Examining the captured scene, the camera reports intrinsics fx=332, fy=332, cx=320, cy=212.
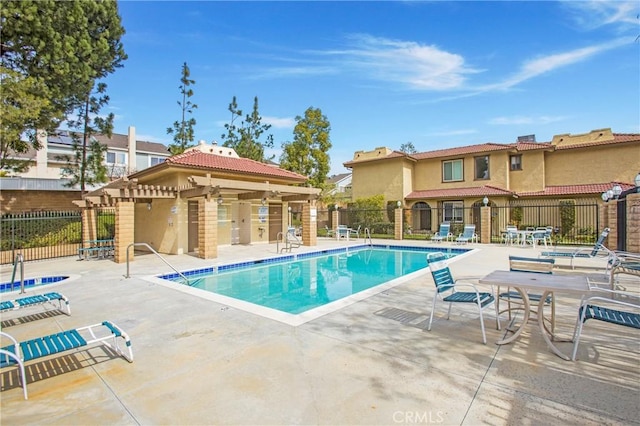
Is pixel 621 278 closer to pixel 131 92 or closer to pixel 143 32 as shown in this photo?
pixel 143 32

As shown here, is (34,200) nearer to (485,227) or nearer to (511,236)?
(485,227)

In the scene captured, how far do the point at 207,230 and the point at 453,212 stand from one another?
62.6 ft

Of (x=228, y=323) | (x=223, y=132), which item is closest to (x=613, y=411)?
(x=228, y=323)

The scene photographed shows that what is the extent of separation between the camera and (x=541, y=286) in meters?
3.81

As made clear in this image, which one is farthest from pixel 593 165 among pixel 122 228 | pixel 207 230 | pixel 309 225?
pixel 122 228

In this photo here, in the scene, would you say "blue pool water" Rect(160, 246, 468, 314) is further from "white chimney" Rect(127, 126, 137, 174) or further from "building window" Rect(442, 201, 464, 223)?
"white chimney" Rect(127, 126, 137, 174)

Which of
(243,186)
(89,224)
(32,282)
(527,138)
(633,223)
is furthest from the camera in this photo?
(527,138)

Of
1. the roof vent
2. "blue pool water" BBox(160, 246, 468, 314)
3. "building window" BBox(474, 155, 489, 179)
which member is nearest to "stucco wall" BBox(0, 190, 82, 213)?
"blue pool water" BBox(160, 246, 468, 314)

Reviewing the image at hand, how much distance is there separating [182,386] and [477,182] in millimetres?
25305

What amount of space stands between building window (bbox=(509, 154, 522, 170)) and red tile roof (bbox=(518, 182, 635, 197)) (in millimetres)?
1996

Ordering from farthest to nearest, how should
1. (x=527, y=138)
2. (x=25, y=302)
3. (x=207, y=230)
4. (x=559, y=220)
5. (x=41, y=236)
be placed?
(x=527, y=138) < (x=559, y=220) < (x=41, y=236) < (x=207, y=230) < (x=25, y=302)

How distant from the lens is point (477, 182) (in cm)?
2459

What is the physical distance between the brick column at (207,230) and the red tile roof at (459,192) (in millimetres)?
17336

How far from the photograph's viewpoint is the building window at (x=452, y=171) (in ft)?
83.9
